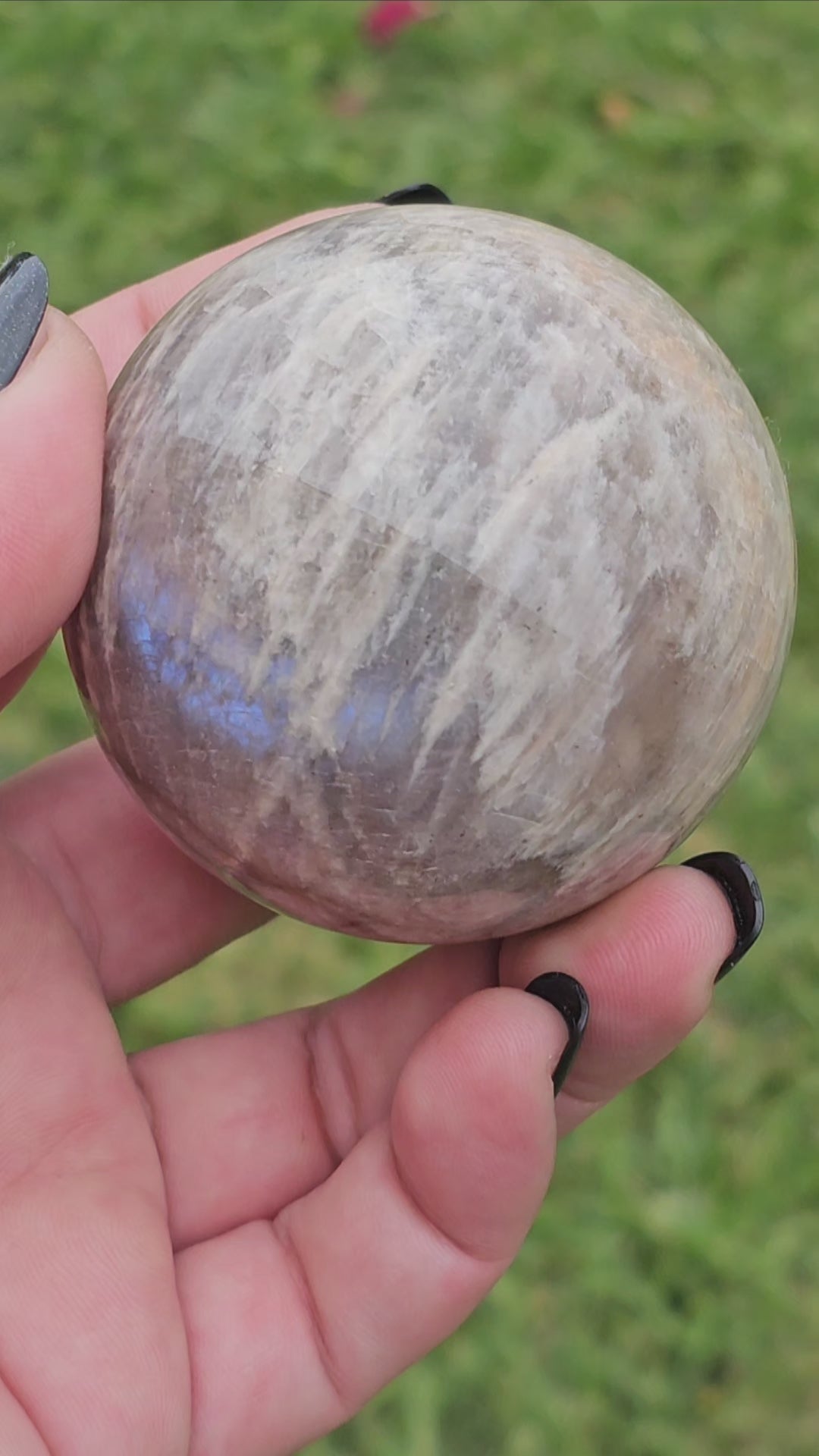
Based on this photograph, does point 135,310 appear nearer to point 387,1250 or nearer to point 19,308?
point 19,308

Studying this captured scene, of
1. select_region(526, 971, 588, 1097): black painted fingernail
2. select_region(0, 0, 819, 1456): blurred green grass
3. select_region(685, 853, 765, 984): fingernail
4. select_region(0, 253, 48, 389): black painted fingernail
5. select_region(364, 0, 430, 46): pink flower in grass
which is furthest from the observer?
select_region(364, 0, 430, 46): pink flower in grass

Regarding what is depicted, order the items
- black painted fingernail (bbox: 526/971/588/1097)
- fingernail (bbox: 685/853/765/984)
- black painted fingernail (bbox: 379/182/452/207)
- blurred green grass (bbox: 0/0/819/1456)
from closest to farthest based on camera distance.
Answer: black painted fingernail (bbox: 526/971/588/1097)
fingernail (bbox: 685/853/765/984)
black painted fingernail (bbox: 379/182/452/207)
blurred green grass (bbox: 0/0/819/1456)

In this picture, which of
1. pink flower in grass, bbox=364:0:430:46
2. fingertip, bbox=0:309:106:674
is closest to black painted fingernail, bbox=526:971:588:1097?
fingertip, bbox=0:309:106:674

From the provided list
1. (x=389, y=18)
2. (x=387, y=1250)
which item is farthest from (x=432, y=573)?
(x=389, y=18)

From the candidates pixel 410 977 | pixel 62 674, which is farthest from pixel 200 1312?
pixel 62 674

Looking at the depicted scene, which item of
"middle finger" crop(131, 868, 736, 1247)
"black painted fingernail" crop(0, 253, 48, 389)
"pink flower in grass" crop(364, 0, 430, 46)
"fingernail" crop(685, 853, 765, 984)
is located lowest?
"middle finger" crop(131, 868, 736, 1247)

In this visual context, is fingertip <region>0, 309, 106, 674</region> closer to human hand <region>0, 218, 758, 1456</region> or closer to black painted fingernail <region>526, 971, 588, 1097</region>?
human hand <region>0, 218, 758, 1456</region>
